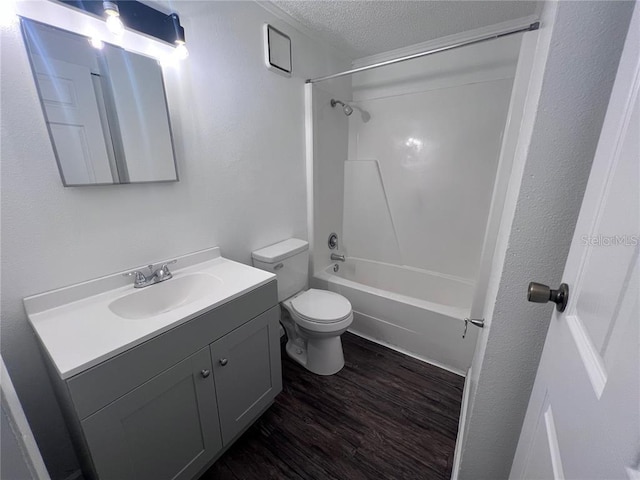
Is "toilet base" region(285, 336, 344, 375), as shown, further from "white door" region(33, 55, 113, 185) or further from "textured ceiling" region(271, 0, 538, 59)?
"textured ceiling" region(271, 0, 538, 59)

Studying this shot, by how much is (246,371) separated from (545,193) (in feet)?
4.43

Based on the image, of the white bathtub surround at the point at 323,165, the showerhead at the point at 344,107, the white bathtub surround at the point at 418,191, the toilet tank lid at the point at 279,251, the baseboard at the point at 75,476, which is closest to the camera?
the baseboard at the point at 75,476

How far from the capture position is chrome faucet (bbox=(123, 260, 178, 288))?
1.24m

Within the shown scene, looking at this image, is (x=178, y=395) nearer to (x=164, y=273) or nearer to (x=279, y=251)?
(x=164, y=273)

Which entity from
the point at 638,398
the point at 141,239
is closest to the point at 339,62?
the point at 141,239

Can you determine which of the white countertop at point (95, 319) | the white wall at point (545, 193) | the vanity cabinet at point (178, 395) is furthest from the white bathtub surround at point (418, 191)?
the white countertop at point (95, 319)

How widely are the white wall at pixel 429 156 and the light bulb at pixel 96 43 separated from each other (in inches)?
77.6

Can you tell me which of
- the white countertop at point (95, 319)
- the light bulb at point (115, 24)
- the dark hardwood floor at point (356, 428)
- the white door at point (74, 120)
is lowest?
the dark hardwood floor at point (356, 428)

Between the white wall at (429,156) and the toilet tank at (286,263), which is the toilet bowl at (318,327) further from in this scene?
the white wall at (429,156)

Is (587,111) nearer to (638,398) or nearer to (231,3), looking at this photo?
(638,398)

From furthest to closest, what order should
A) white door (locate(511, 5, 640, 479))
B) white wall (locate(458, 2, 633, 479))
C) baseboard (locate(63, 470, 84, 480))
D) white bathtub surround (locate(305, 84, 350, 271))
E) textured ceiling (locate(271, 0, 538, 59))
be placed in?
white bathtub surround (locate(305, 84, 350, 271)) → textured ceiling (locate(271, 0, 538, 59)) → baseboard (locate(63, 470, 84, 480)) → white wall (locate(458, 2, 633, 479)) → white door (locate(511, 5, 640, 479))

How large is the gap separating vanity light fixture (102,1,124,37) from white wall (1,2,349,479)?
0.86 feet

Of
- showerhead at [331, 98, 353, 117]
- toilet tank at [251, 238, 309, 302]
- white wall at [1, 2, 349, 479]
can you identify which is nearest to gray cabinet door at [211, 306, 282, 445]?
toilet tank at [251, 238, 309, 302]

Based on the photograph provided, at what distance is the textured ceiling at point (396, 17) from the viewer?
5.21 ft
